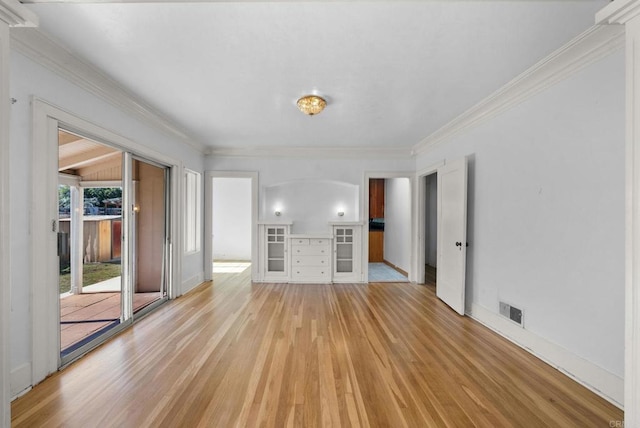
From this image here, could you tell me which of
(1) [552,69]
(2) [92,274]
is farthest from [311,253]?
(1) [552,69]

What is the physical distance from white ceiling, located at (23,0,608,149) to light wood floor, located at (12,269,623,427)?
256cm

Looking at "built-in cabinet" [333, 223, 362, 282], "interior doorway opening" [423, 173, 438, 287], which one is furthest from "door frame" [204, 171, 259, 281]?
"interior doorway opening" [423, 173, 438, 287]

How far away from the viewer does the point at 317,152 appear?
4.94m

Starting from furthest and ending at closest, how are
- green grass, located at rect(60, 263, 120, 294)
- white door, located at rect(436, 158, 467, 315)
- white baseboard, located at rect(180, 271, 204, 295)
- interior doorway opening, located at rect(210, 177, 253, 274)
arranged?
interior doorway opening, located at rect(210, 177, 253, 274) < white baseboard, located at rect(180, 271, 204, 295) < green grass, located at rect(60, 263, 120, 294) < white door, located at rect(436, 158, 467, 315)

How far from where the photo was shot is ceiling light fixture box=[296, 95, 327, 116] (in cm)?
275

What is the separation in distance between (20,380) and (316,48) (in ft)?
10.5

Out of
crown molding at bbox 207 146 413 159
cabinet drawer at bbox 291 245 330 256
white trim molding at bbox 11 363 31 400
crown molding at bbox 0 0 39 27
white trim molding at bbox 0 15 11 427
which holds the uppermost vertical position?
crown molding at bbox 207 146 413 159

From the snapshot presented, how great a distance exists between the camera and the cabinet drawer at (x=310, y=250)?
497 cm

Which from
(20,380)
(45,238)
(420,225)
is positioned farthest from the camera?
(420,225)

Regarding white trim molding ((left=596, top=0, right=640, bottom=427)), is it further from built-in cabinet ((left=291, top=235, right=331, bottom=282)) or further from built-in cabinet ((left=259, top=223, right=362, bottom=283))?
built-in cabinet ((left=291, top=235, right=331, bottom=282))

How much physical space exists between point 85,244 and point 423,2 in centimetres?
519

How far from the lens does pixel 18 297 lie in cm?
182

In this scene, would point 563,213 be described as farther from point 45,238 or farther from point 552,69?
point 45,238

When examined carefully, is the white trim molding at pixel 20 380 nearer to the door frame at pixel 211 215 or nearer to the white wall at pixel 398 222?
the door frame at pixel 211 215
